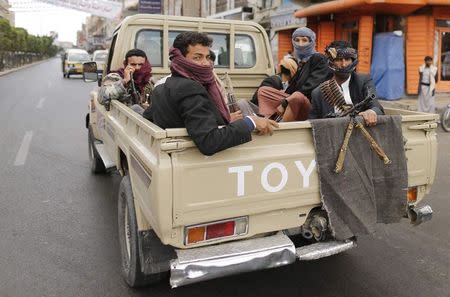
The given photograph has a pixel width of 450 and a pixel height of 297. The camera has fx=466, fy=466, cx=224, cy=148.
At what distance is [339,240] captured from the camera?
3.07 m

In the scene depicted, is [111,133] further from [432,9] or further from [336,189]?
[432,9]

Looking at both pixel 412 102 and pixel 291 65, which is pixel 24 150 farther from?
pixel 412 102

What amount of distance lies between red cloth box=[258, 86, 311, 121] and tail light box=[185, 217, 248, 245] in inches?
65.3

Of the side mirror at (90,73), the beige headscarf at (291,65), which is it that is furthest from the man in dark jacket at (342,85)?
the side mirror at (90,73)

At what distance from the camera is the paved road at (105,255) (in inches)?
137

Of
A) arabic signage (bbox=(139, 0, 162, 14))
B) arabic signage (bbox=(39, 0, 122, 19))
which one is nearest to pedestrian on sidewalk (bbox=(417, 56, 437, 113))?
arabic signage (bbox=(139, 0, 162, 14))

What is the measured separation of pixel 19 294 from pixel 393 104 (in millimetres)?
12904

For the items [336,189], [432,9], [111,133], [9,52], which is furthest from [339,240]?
[9,52]

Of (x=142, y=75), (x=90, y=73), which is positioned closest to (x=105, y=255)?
(x=142, y=75)

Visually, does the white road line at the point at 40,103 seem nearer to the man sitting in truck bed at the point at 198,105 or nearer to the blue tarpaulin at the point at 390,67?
the blue tarpaulin at the point at 390,67

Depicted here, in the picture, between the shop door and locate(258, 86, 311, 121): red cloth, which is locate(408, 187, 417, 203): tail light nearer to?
locate(258, 86, 311, 121): red cloth

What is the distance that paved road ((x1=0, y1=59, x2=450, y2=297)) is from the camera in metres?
3.47

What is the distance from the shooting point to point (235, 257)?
107 inches

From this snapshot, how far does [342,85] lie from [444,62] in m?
14.1
